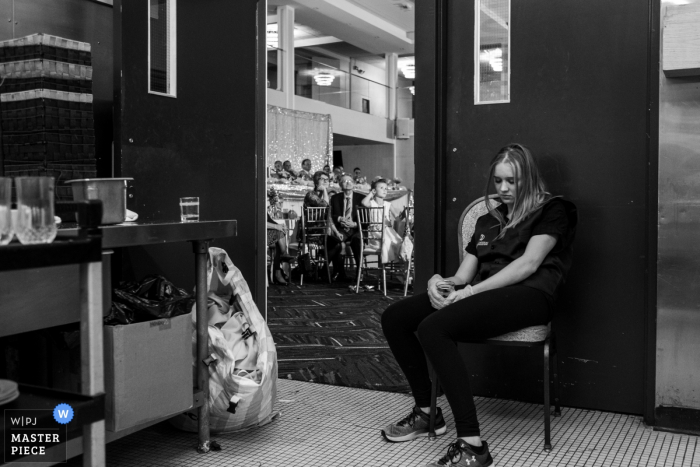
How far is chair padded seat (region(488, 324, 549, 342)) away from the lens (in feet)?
7.36

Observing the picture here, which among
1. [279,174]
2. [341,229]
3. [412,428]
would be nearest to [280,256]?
[341,229]

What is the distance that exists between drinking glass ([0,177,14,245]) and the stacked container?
1056 millimetres

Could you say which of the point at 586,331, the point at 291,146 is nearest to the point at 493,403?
the point at 586,331

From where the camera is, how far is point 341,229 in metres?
7.13

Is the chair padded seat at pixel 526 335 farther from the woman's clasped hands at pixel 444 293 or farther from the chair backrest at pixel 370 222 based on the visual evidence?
the chair backrest at pixel 370 222

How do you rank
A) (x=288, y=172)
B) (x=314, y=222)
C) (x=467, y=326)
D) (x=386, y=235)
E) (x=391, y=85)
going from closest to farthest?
(x=467, y=326), (x=386, y=235), (x=314, y=222), (x=288, y=172), (x=391, y=85)

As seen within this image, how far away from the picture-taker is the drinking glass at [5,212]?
4.07 feet

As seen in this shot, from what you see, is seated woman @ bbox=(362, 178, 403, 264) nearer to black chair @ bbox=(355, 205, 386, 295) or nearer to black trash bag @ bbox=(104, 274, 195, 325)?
black chair @ bbox=(355, 205, 386, 295)

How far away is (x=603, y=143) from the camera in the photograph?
261cm

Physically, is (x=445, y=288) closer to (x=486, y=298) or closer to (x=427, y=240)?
(x=486, y=298)

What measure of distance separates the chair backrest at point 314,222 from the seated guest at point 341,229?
0.29ft

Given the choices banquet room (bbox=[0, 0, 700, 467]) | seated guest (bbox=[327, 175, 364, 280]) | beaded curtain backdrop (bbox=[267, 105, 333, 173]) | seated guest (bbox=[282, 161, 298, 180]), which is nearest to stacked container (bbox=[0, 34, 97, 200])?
banquet room (bbox=[0, 0, 700, 467])

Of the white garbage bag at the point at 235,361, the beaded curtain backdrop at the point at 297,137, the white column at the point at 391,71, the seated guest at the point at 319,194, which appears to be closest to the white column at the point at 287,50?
the beaded curtain backdrop at the point at 297,137

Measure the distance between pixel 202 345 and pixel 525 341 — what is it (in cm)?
102
